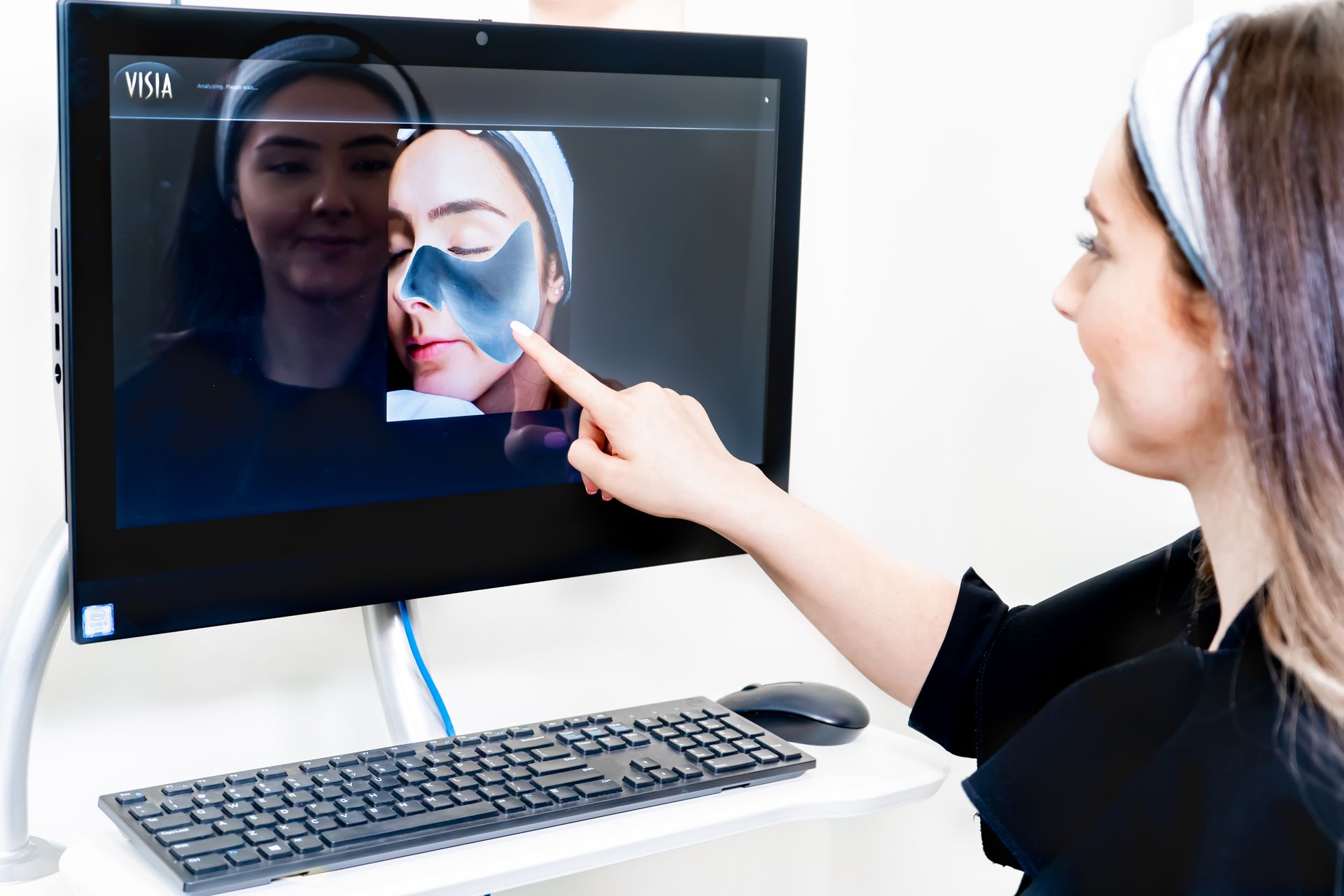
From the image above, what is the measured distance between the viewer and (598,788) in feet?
3.06

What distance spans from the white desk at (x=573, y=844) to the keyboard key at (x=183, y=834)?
23mm

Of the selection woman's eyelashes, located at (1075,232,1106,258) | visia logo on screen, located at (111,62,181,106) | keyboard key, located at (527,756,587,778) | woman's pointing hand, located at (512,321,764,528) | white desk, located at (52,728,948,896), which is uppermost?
Answer: visia logo on screen, located at (111,62,181,106)

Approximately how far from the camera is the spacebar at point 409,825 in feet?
2.76

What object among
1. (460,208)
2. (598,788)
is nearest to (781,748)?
(598,788)

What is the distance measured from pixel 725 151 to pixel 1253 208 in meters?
0.52

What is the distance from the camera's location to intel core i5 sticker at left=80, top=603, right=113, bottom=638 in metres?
0.92

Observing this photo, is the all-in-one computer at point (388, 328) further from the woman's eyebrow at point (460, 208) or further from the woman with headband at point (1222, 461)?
the woman with headband at point (1222, 461)

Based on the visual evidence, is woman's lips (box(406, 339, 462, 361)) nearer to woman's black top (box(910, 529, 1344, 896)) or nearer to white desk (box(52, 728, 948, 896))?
white desk (box(52, 728, 948, 896))

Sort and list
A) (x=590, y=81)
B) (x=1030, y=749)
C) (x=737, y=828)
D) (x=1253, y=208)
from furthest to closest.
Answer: (x=590, y=81) < (x=737, y=828) < (x=1030, y=749) < (x=1253, y=208)

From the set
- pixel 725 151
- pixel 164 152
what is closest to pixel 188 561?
pixel 164 152

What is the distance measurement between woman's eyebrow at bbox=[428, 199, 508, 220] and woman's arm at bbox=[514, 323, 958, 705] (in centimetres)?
10

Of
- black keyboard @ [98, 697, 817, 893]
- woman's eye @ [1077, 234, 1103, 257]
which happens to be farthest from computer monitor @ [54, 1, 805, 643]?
woman's eye @ [1077, 234, 1103, 257]

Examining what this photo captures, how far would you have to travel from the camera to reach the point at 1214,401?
800 mm

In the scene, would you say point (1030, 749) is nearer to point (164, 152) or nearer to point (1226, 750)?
point (1226, 750)
